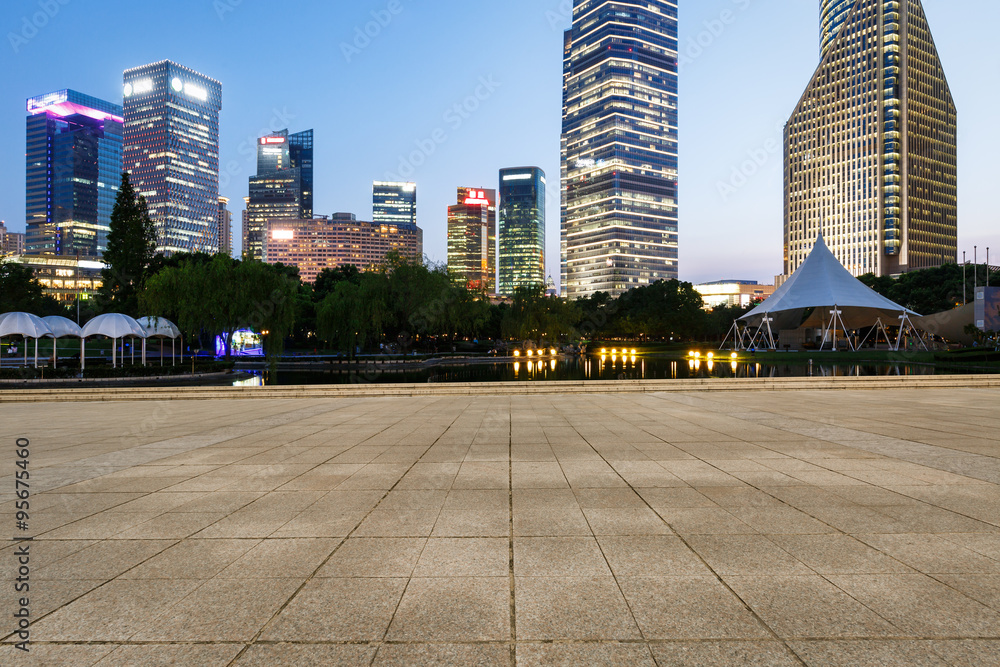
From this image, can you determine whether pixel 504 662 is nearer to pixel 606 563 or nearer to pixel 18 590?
pixel 606 563

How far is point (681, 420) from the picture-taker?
12.2m

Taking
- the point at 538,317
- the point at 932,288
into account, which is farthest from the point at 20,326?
the point at 932,288

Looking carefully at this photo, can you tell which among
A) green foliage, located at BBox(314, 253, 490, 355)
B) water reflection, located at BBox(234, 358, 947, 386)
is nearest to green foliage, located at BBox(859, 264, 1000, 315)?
water reflection, located at BBox(234, 358, 947, 386)

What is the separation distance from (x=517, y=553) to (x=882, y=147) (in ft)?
649

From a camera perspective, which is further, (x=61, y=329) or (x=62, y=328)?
(x=62, y=328)

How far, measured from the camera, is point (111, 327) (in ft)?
113

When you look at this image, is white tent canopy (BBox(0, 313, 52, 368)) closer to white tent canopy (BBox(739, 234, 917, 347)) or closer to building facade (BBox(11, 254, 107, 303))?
white tent canopy (BBox(739, 234, 917, 347))

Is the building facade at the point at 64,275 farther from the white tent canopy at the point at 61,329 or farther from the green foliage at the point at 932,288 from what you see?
the green foliage at the point at 932,288

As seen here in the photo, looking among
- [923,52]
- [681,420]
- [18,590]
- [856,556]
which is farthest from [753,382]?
[923,52]

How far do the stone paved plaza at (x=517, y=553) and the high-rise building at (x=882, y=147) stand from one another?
174075 mm

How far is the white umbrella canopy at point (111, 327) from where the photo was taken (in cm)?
3397

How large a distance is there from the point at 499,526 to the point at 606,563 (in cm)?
124

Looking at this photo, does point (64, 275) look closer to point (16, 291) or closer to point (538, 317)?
point (16, 291)

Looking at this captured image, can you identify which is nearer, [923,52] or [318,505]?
[318,505]
